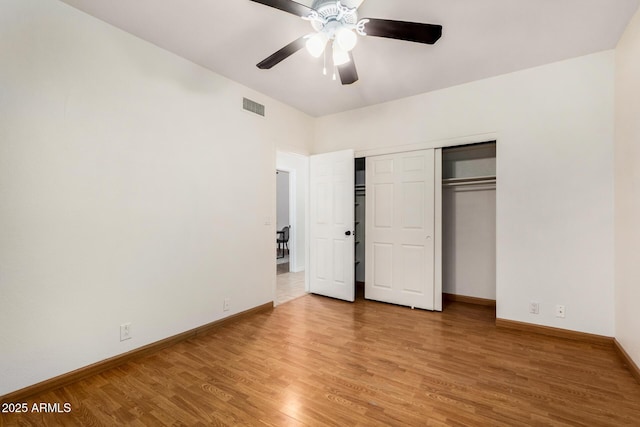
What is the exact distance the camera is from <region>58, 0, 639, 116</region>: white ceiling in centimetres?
211

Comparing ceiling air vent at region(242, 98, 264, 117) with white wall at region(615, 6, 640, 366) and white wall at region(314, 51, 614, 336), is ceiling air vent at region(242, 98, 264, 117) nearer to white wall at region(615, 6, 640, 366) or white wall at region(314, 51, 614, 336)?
white wall at region(314, 51, 614, 336)

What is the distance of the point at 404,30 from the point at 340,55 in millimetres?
499

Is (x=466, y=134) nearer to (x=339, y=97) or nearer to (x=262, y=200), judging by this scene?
(x=339, y=97)

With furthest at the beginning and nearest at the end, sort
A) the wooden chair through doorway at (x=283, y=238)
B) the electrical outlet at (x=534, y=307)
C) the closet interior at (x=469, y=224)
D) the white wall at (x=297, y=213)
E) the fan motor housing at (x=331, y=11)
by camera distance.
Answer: the wooden chair through doorway at (x=283, y=238), the white wall at (x=297, y=213), the closet interior at (x=469, y=224), the electrical outlet at (x=534, y=307), the fan motor housing at (x=331, y=11)

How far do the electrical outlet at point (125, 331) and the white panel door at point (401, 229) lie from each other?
292cm

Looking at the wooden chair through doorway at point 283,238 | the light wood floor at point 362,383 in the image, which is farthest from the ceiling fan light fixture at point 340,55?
the wooden chair through doorway at point 283,238

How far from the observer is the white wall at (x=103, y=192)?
1909mm

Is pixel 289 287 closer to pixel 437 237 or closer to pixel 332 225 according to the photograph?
pixel 332 225

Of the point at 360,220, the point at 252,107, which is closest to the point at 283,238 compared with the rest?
the point at 360,220

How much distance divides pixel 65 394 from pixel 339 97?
396 cm

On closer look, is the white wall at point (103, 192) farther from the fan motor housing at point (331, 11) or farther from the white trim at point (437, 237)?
the white trim at point (437, 237)

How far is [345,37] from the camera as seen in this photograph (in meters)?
1.81

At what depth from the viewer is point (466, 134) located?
340 cm

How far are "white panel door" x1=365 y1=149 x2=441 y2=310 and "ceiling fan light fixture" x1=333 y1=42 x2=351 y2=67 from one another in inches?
77.0
